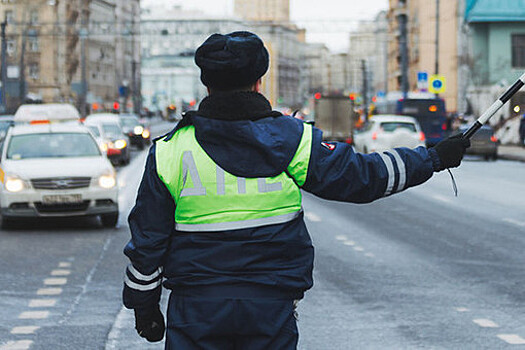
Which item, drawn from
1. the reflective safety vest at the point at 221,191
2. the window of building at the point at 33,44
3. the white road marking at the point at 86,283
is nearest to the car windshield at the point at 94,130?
the white road marking at the point at 86,283

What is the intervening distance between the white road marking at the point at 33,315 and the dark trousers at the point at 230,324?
5.14m

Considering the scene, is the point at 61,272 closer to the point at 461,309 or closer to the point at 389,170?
the point at 461,309

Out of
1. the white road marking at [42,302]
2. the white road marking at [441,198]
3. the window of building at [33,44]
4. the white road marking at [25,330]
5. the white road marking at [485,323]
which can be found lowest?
the white road marking at [441,198]

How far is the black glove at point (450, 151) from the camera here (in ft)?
12.8

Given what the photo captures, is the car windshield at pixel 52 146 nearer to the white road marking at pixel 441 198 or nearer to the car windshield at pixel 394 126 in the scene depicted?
the white road marking at pixel 441 198

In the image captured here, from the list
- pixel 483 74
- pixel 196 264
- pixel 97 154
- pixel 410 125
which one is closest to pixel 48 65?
pixel 483 74

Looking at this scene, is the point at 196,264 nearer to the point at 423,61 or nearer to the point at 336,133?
the point at 336,133

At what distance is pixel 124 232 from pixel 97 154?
235 centimetres

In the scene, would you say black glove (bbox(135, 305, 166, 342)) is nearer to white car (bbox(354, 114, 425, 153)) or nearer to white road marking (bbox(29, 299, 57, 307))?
white road marking (bbox(29, 299, 57, 307))

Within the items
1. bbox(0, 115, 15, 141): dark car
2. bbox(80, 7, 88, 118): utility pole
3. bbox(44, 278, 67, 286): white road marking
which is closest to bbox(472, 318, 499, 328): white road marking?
bbox(44, 278, 67, 286): white road marking

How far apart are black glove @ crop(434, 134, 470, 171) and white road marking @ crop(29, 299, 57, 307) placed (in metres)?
5.87

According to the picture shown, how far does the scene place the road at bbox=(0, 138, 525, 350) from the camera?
25.7ft

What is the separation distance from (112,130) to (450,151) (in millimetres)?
34354

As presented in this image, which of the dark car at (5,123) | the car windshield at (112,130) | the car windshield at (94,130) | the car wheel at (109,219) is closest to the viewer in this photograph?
the car wheel at (109,219)
